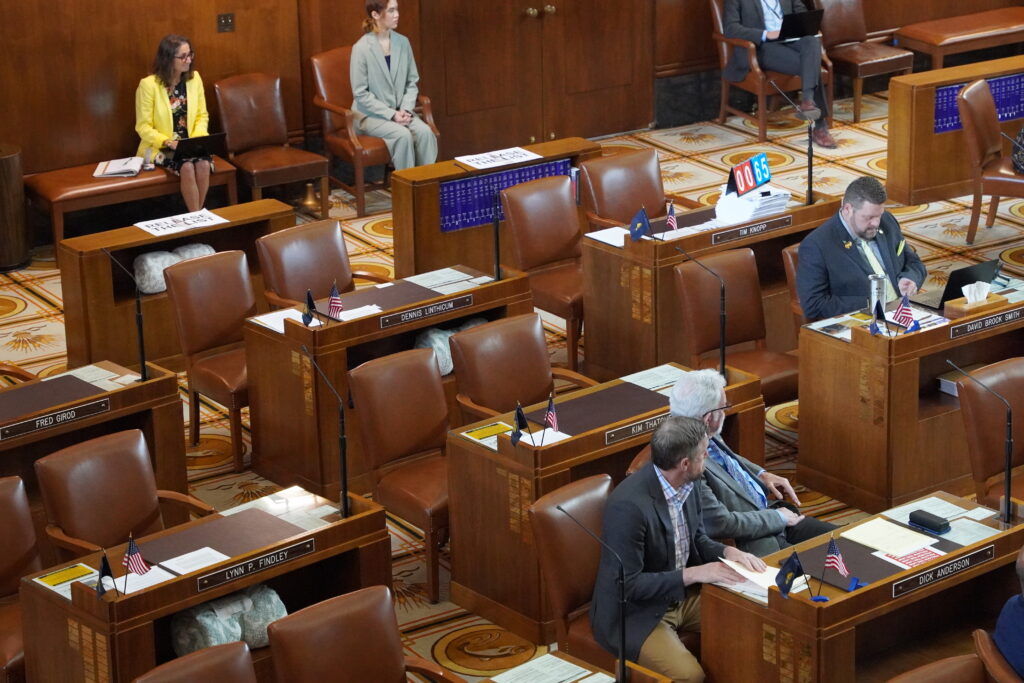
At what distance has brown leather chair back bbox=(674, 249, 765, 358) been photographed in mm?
6988

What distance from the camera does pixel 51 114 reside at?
10.2 metres

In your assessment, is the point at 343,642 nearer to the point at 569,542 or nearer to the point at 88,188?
the point at 569,542

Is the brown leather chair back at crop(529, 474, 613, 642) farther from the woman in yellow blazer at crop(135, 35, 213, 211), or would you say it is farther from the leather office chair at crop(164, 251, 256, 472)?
the woman in yellow blazer at crop(135, 35, 213, 211)

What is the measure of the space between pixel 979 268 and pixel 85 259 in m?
4.16

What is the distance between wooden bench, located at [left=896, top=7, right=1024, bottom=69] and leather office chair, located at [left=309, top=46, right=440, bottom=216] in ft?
13.7

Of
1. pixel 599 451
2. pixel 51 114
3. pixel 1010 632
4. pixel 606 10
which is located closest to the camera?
pixel 1010 632

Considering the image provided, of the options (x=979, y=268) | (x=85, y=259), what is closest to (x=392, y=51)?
(x=85, y=259)

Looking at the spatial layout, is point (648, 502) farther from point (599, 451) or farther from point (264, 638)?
point (264, 638)

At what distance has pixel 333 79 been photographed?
10883 mm

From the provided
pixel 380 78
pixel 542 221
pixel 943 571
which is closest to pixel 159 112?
pixel 380 78

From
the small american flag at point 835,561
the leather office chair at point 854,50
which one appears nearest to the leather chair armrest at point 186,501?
the small american flag at point 835,561

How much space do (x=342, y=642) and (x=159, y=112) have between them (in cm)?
628

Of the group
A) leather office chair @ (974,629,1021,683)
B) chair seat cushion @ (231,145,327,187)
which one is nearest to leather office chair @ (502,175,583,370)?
chair seat cushion @ (231,145,327,187)

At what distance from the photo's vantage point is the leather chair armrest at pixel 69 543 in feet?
17.8
